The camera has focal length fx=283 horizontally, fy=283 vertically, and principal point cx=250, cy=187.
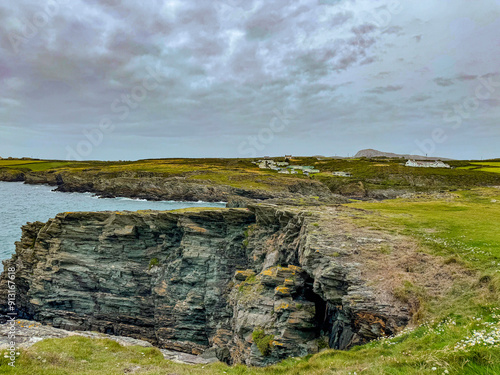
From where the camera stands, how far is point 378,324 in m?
13.6

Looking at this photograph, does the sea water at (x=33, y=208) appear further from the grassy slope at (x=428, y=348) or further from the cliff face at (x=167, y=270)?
the grassy slope at (x=428, y=348)

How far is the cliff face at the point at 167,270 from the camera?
26.4 m

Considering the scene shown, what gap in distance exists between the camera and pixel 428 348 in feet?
31.4

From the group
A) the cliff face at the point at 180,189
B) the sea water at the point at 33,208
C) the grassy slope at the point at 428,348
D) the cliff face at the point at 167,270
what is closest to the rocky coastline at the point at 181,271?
the cliff face at the point at 167,270

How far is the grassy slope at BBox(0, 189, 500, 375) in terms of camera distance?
7.97 metres

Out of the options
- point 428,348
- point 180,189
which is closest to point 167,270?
point 428,348

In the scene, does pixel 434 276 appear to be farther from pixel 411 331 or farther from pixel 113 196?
pixel 113 196

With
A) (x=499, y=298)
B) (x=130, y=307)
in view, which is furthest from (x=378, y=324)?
(x=130, y=307)

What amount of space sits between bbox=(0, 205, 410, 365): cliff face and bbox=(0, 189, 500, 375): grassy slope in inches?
298

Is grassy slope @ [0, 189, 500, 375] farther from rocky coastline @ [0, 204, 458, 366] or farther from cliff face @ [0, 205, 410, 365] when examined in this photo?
cliff face @ [0, 205, 410, 365]

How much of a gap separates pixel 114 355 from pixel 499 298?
18458 mm

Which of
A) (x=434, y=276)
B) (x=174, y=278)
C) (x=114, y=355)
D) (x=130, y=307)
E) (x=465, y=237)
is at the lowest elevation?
(x=130, y=307)

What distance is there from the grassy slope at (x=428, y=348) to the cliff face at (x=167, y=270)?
298 inches

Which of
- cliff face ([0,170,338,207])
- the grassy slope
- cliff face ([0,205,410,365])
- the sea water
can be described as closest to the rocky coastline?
cliff face ([0,205,410,365])
